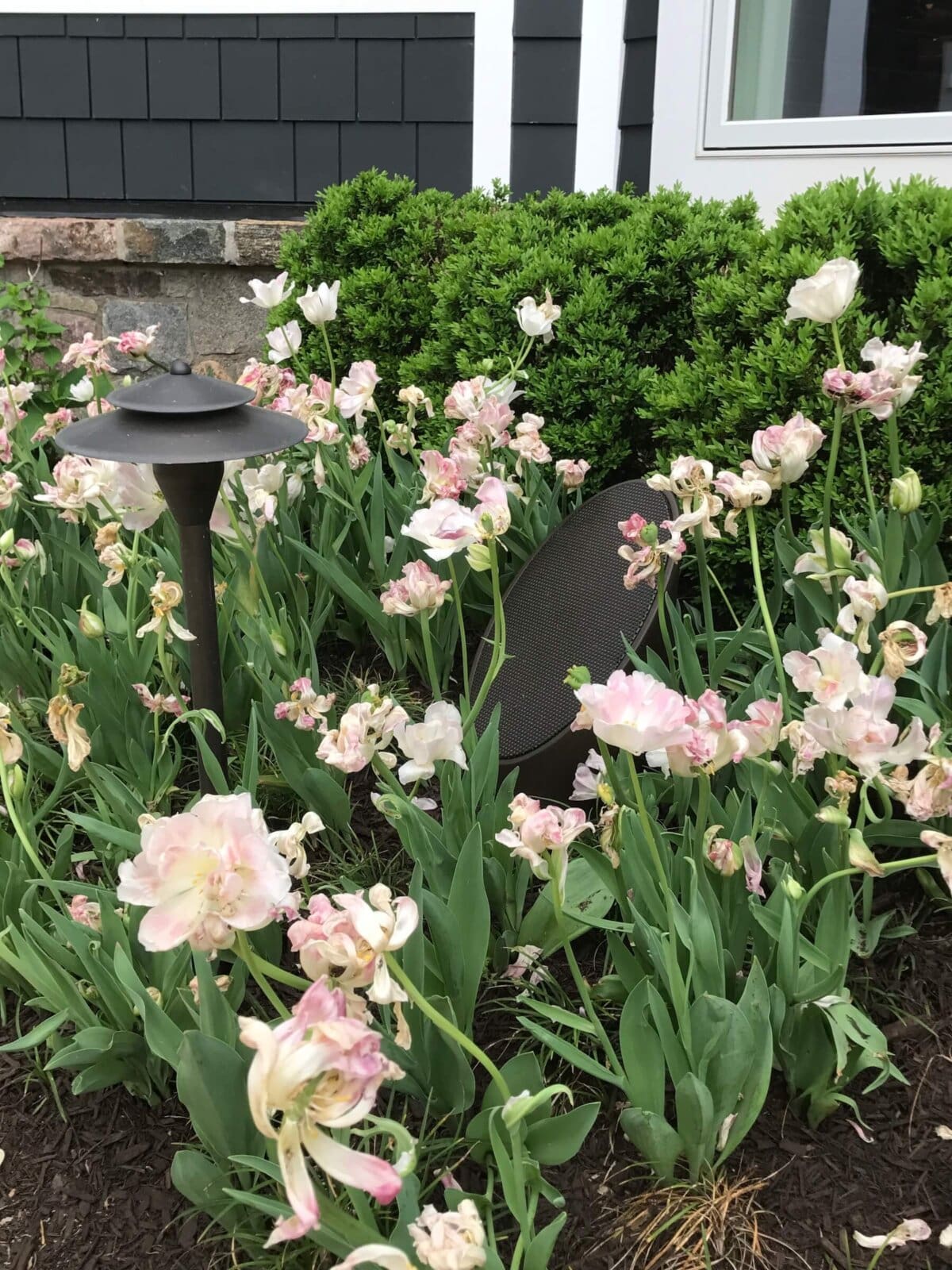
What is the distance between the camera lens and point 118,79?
432cm

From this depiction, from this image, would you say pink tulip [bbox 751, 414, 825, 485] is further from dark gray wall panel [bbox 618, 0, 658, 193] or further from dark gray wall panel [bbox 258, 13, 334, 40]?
dark gray wall panel [bbox 258, 13, 334, 40]

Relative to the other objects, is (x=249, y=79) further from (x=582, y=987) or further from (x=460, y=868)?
(x=582, y=987)

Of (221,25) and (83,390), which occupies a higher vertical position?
(221,25)

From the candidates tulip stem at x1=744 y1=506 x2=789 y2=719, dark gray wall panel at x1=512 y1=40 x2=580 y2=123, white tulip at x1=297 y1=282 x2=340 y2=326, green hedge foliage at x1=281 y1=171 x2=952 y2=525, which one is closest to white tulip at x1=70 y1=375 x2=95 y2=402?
white tulip at x1=297 y1=282 x2=340 y2=326

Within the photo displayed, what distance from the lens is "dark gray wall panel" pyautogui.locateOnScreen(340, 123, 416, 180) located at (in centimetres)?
416

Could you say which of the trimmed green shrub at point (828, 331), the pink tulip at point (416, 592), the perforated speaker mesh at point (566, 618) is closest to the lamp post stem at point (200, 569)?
the pink tulip at point (416, 592)

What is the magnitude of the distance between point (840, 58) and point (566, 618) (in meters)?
2.37

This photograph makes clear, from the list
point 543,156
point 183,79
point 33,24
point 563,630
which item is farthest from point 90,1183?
point 33,24

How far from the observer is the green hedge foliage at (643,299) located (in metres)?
2.16

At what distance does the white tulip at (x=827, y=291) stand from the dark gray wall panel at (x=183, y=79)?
11.5ft

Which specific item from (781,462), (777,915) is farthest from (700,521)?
(777,915)

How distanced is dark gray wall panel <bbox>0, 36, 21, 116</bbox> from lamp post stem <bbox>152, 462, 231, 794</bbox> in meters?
3.73

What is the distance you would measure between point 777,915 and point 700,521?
0.55m

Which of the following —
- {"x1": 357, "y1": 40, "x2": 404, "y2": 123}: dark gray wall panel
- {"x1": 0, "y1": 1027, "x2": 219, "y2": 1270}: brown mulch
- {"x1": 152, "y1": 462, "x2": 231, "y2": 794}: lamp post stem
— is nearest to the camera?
{"x1": 0, "y1": 1027, "x2": 219, "y2": 1270}: brown mulch
